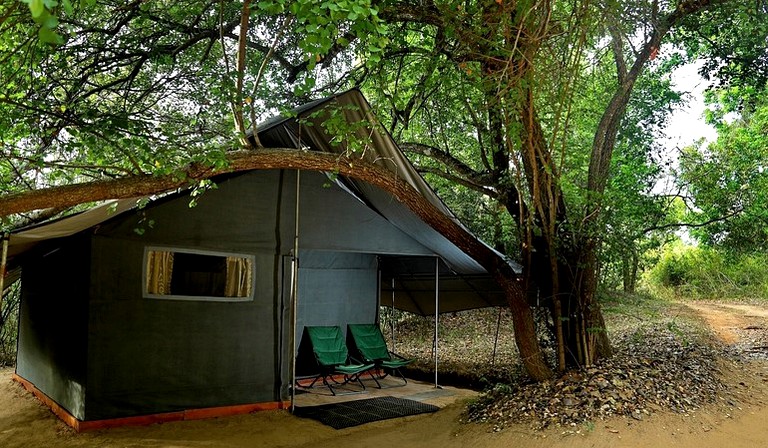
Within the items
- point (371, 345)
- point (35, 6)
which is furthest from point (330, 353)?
point (35, 6)

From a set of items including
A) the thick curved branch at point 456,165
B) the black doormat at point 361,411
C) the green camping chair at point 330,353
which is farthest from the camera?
the thick curved branch at point 456,165

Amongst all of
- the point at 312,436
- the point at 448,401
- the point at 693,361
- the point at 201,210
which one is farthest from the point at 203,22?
the point at 693,361

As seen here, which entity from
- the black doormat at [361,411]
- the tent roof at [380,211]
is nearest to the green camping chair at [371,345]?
the black doormat at [361,411]

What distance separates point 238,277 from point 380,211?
5.49 ft

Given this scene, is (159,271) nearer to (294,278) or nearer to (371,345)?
(294,278)

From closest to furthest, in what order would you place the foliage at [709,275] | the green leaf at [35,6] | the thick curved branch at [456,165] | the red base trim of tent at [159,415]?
the green leaf at [35,6], the red base trim of tent at [159,415], the thick curved branch at [456,165], the foliage at [709,275]

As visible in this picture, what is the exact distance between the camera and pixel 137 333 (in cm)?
459

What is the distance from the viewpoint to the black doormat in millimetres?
4954

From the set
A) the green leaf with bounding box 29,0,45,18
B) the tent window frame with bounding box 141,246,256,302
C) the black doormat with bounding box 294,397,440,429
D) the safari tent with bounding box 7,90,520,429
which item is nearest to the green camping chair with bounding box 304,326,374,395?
the black doormat with bounding box 294,397,440,429

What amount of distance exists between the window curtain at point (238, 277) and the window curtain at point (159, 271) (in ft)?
1.67

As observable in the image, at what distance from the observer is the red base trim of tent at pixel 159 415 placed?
437 centimetres

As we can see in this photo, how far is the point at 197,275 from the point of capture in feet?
16.2

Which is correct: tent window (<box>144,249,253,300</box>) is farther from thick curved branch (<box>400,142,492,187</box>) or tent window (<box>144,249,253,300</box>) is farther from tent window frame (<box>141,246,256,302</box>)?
thick curved branch (<box>400,142,492,187</box>)

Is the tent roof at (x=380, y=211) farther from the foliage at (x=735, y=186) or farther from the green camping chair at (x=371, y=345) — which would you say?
the foliage at (x=735, y=186)
